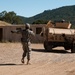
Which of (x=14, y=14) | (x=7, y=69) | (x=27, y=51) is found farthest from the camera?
(x=14, y=14)

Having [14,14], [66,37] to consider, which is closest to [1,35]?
[66,37]

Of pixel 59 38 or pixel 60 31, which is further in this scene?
pixel 60 31

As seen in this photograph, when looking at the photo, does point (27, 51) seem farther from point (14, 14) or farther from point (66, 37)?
point (14, 14)

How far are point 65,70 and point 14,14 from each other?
81771 mm

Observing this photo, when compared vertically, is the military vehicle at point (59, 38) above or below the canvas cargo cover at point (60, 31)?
below

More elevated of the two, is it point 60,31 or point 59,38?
point 60,31

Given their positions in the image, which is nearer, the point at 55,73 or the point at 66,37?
the point at 55,73

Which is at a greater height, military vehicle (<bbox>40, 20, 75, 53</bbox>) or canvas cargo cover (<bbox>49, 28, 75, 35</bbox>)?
canvas cargo cover (<bbox>49, 28, 75, 35</bbox>)

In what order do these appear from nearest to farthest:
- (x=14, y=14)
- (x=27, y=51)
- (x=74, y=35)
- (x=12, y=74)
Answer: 1. (x=12, y=74)
2. (x=27, y=51)
3. (x=74, y=35)
4. (x=14, y=14)

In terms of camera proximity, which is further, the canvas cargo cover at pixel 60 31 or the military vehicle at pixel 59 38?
the canvas cargo cover at pixel 60 31

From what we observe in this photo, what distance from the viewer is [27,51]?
1484 cm

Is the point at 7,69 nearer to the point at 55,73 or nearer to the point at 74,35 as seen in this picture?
the point at 55,73

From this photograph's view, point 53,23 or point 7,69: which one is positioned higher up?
point 53,23

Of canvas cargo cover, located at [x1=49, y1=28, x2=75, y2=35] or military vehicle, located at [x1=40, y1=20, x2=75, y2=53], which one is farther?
canvas cargo cover, located at [x1=49, y1=28, x2=75, y2=35]
